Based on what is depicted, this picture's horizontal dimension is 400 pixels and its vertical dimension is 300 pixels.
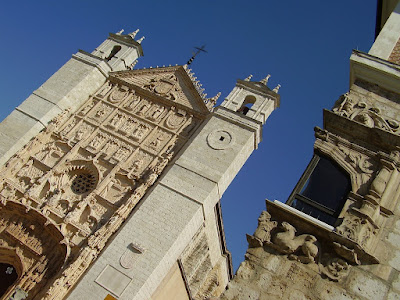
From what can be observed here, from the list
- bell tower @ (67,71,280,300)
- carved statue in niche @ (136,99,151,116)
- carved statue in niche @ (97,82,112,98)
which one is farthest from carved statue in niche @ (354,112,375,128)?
carved statue in niche @ (97,82,112,98)

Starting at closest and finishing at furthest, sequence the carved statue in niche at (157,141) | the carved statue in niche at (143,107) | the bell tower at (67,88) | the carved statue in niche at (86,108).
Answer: the carved statue in niche at (157,141) → the bell tower at (67,88) → the carved statue in niche at (143,107) → the carved statue in niche at (86,108)

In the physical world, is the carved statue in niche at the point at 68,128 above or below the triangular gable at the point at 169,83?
below

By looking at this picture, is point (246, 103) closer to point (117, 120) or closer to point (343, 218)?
point (117, 120)

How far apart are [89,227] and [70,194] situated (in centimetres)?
174

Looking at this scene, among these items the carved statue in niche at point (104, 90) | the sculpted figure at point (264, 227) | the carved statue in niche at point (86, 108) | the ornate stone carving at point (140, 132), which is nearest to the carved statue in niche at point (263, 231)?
the sculpted figure at point (264, 227)

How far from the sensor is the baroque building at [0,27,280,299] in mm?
9852

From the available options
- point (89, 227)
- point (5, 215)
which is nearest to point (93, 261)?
point (89, 227)

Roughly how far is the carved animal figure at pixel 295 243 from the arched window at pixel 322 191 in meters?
0.41

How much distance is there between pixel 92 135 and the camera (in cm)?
1387

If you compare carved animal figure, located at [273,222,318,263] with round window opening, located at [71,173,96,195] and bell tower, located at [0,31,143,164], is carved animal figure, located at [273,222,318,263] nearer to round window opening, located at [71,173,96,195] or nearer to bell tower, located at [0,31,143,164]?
round window opening, located at [71,173,96,195]

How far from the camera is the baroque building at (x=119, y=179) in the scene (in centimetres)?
985

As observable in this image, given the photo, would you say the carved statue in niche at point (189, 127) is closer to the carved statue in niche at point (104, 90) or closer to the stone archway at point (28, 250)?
the carved statue in niche at point (104, 90)

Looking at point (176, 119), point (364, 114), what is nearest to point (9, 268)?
point (176, 119)

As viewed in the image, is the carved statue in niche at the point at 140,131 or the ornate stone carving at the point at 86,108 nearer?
the carved statue in niche at the point at 140,131
